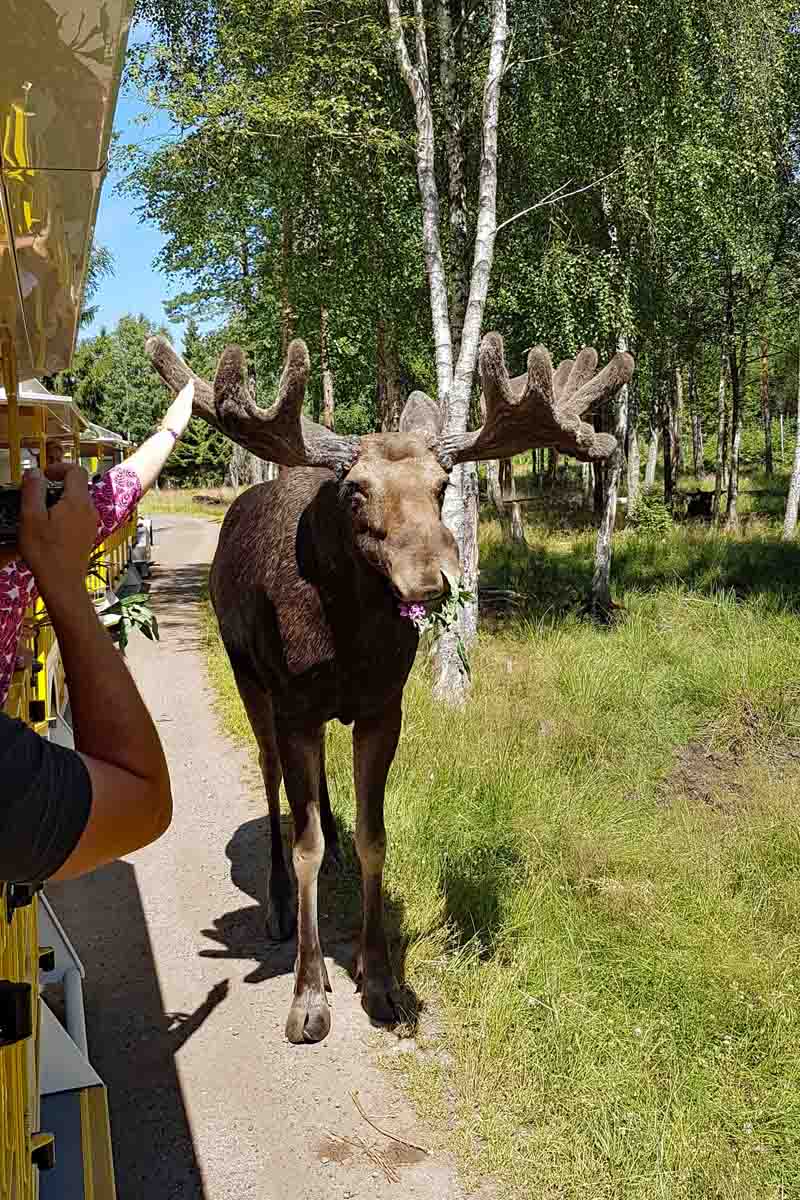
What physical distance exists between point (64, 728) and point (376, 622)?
9.46 feet

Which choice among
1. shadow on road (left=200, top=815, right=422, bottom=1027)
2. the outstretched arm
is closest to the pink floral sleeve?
the outstretched arm

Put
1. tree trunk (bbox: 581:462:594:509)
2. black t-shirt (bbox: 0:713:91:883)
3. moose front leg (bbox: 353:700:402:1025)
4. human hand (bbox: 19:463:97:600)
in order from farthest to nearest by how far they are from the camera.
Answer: tree trunk (bbox: 581:462:594:509), moose front leg (bbox: 353:700:402:1025), human hand (bbox: 19:463:97:600), black t-shirt (bbox: 0:713:91:883)

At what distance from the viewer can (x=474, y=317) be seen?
28.8ft

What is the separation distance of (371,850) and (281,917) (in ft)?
3.35

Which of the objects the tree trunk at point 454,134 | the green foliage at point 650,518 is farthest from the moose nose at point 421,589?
the green foliage at point 650,518

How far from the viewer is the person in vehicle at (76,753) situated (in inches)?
45.6

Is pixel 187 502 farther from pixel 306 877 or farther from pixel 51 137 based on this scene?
pixel 51 137

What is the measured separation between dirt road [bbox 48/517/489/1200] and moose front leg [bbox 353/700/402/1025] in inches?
5.6

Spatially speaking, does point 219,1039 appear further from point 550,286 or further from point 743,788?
point 550,286

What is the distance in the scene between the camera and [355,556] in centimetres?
389

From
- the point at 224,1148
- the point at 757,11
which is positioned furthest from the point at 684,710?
the point at 757,11

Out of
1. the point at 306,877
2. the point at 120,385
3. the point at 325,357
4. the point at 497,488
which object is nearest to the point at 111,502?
the point at 306,877

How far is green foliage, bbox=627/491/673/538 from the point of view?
18312 mm

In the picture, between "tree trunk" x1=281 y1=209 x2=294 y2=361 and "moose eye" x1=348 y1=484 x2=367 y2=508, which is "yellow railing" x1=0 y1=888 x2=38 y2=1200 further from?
"tree trunk" x1=281 y1=209 x2=294 y2=361
